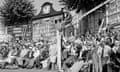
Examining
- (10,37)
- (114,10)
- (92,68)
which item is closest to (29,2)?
(10,37)

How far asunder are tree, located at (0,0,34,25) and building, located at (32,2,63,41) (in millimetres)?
875

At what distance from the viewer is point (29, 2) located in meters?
24.8

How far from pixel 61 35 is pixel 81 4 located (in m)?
8.16

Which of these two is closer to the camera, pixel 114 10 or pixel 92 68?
pixel 92 68

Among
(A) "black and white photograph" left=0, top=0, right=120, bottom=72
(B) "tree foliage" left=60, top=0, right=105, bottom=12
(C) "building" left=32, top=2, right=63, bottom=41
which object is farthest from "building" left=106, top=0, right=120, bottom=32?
(C) "building" left=32, top=2, right=63, bottom=41

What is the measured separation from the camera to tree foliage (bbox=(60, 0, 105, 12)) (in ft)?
58.2

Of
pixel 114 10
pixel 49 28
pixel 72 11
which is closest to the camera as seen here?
pixel 114 10

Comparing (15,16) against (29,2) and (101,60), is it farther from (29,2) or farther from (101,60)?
(101,60)

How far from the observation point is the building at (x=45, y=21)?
2210cm

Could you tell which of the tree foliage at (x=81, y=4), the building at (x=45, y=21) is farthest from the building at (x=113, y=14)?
the building at (x=45, y=21)

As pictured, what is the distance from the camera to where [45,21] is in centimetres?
2358

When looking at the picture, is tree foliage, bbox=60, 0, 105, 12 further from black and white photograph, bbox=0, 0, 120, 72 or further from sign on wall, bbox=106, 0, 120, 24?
sign on wall, bbox=106, 0, 120, 24

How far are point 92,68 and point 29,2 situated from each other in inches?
675

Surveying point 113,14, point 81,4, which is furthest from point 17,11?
point 113,14
